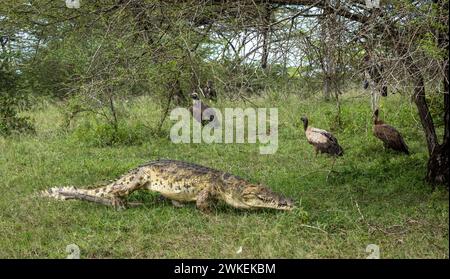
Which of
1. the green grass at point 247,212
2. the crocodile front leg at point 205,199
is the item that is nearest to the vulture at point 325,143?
the green grass at point 247,212

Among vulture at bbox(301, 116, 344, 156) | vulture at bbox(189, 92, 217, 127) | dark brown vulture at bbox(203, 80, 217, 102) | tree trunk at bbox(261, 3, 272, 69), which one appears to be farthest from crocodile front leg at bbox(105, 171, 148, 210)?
vulture at bbox(189, 92, 217, 127)

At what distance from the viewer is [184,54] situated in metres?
6.83

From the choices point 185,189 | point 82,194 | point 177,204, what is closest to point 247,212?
point 185,189

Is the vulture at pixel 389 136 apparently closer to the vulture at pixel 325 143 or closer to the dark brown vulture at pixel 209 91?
the vulture at pixel 325 143

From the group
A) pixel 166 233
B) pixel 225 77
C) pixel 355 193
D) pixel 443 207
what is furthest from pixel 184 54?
pixel 443 207

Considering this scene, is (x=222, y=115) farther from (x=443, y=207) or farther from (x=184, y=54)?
(x=443, y=207)

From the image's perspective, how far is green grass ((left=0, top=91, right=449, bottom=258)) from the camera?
5.57 metres

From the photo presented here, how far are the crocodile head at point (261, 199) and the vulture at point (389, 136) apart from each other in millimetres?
3114

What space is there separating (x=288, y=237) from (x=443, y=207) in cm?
157

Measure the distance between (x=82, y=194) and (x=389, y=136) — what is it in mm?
4363

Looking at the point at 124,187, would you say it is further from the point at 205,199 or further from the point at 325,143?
the point at 325,143

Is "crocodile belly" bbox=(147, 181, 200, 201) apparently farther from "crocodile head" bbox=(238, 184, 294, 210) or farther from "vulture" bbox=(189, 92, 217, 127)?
"vulture" bbox=(189, 92, 217, 127)

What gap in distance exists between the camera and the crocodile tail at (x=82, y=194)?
23.3 feet
